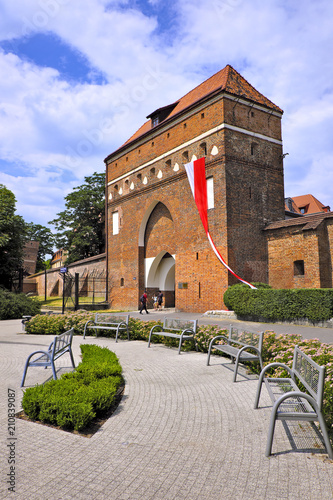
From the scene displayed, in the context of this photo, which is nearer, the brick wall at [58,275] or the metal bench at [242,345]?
the metal bench at [242,345]

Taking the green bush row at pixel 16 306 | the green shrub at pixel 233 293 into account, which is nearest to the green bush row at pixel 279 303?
the green shrub at pixel 233 293

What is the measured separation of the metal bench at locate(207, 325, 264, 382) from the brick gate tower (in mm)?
10020

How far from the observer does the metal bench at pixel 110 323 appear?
1138cm

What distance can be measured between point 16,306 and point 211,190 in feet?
39.3

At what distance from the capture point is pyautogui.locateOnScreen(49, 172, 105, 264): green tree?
131 ft

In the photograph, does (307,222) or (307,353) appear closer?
(307,353)

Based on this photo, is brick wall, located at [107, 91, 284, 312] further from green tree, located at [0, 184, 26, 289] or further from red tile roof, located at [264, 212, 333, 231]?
green tree, located at [0, 184, 26, 289]

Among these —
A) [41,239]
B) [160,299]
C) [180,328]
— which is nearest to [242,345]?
[180,328]

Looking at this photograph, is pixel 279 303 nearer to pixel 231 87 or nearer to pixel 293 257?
pixel 293 257

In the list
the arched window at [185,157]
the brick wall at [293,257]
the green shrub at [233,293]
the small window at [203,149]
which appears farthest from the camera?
the arched window at [185,157]

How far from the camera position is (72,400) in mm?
4379

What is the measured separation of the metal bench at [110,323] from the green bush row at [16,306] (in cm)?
878

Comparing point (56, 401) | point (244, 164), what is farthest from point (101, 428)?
point (244, 164)

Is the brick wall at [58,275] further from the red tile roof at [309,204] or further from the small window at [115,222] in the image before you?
the red tile roof at [309,204]
